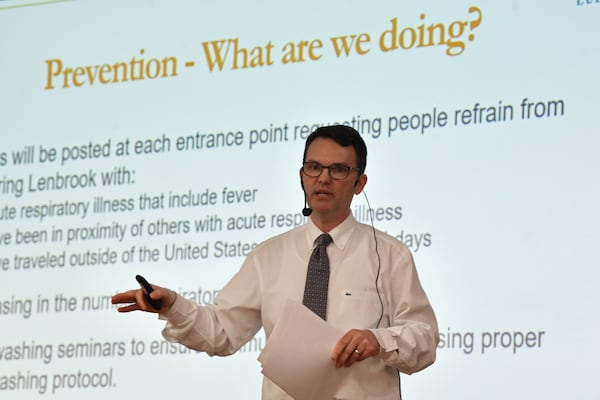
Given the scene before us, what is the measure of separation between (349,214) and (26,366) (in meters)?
2.45

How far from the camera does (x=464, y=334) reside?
4.21 meters

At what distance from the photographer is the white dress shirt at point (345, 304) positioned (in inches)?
115

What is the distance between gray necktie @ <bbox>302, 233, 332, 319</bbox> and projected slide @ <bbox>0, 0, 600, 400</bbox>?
4.33 feet

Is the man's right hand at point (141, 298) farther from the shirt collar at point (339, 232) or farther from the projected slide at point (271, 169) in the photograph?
the projected slide at point (271, 169)

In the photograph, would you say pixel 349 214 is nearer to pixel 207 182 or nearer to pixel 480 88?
pixel 480 88

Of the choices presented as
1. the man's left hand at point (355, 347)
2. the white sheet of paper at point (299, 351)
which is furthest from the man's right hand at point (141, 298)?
the man's left hand at point (355, 347)

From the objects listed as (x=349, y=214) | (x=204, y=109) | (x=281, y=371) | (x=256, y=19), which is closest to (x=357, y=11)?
(x=256, y=19)

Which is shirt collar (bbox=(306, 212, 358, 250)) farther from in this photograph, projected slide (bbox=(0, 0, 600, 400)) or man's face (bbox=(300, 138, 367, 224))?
projected slide (bbox=(0, 0, 600, 400))

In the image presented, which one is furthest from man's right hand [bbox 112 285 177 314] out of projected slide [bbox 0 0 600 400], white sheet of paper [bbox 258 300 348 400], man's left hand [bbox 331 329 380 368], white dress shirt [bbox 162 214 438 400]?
projected slide [bbox 0 0 600 400]

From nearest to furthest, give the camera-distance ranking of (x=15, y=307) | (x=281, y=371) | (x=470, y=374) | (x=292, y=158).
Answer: (x=281, y=371) → (x=470, y=374) → (x=292, y=158) → (x=15, y=307)

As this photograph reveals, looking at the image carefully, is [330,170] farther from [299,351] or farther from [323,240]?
[299,351]

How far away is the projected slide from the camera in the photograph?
164 inches

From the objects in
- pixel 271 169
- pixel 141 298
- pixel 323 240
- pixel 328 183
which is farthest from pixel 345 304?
pixel 271 169

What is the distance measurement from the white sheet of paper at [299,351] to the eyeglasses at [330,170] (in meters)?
0.40
